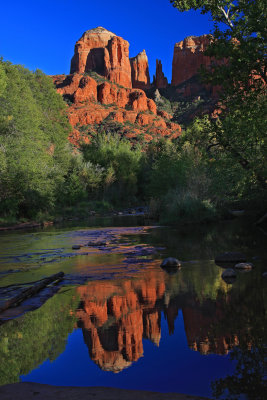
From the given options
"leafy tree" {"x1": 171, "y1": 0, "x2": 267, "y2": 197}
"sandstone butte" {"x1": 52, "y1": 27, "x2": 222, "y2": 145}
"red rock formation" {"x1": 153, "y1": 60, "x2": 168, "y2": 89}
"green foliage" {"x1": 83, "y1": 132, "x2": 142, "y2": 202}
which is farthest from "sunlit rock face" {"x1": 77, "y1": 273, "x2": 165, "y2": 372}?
"red rock formation" {"x1": 153, "y1": 60, "x2": 168, "y2": 89}

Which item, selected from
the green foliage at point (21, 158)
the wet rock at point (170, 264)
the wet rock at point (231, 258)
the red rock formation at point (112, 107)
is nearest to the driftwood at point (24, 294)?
the wet rock at point (170, 264)

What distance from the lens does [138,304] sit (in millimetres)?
7289

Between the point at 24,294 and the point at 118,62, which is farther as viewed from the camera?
the point at 118,62

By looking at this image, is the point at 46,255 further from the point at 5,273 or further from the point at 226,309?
the point at 226,309

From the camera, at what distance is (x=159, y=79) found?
192m

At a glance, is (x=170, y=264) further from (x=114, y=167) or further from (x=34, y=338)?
(x=114, y=167)

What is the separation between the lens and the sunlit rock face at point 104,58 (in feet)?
591

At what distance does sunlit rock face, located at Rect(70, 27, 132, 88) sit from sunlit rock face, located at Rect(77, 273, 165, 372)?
17688 centimetres

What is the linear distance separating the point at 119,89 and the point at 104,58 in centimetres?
4530

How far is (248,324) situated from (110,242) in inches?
535

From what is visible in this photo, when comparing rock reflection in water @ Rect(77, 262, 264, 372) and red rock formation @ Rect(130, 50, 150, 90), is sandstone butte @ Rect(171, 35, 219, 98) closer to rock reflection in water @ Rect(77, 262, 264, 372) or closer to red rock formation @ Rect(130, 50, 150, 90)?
red rock formation @ Rect(130, 50, 150, 90)

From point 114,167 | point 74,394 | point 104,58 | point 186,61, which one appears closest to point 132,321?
point 74,394

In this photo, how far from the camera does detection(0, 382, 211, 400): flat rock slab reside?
3.46 meters

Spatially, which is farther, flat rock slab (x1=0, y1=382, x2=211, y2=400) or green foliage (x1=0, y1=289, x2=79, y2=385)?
green foliage (x1=0, y1=289, x2=79, y2=385)
